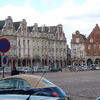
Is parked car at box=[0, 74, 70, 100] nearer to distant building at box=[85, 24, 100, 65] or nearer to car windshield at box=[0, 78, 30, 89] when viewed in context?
car windshield at box=[0, 78, 30, 89]

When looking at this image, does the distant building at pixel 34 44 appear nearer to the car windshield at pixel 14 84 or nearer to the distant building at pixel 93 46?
the distant building at pixel 93 46

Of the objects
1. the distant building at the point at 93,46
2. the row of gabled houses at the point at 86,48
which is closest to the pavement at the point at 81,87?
the distant building at the point at 93,46

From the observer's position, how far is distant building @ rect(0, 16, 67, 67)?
274 ft

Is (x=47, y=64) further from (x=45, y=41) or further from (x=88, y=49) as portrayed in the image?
(x=88, y=49)

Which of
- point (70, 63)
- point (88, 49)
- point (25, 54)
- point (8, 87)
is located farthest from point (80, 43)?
point (8, 87)

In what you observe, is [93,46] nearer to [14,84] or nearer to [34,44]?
[34,44]

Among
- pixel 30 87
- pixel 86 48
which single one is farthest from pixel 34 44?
pixel 30 87

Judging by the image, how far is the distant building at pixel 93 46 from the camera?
10756 centimetres

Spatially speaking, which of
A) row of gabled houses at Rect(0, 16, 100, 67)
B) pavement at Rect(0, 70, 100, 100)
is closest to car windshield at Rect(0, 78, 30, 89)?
pavement at Rect(0, 70, 100, 100)

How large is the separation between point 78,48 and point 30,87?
4069 inches

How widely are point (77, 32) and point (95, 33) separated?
612cm

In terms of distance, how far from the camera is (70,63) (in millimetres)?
124000

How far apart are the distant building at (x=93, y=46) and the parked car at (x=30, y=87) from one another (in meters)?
99.7

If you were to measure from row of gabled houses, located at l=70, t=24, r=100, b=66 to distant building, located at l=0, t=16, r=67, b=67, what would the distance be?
5103 millimetres
